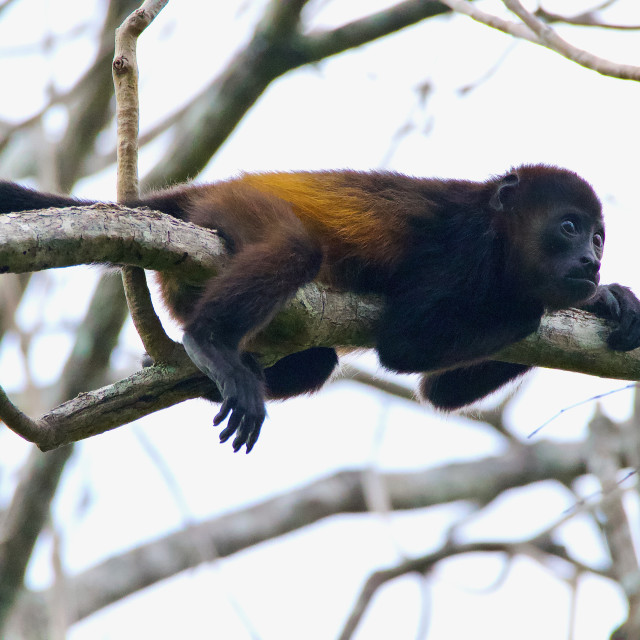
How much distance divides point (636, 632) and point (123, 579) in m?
8.66

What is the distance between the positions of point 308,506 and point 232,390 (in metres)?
7.53

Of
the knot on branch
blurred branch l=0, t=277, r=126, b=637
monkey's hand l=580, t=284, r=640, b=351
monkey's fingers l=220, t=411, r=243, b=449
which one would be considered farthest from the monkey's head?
blurred branch l=0, t=277, r=126, b=637

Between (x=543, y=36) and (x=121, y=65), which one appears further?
(x=121, y=65)

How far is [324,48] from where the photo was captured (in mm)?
8695

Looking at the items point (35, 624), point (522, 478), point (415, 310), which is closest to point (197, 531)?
point (415, 310)

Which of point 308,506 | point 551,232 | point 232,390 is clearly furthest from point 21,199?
point 308,506

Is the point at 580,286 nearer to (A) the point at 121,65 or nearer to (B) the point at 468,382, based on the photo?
(B) the point at 468,382

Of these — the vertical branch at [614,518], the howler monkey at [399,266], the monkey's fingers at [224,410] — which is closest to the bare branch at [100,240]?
the howler monkey at [399,266]

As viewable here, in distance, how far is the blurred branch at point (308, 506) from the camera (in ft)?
37.1

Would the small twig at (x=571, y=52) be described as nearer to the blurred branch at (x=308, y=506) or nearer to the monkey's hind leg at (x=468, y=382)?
the monkey's hind leg at (x=468, y=382)

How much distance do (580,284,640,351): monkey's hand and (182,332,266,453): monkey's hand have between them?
2.42 metres

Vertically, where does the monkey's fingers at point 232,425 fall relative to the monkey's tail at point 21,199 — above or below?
below

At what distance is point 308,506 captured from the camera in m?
11.8

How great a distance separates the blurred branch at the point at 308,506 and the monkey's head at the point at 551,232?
6.43 metres
